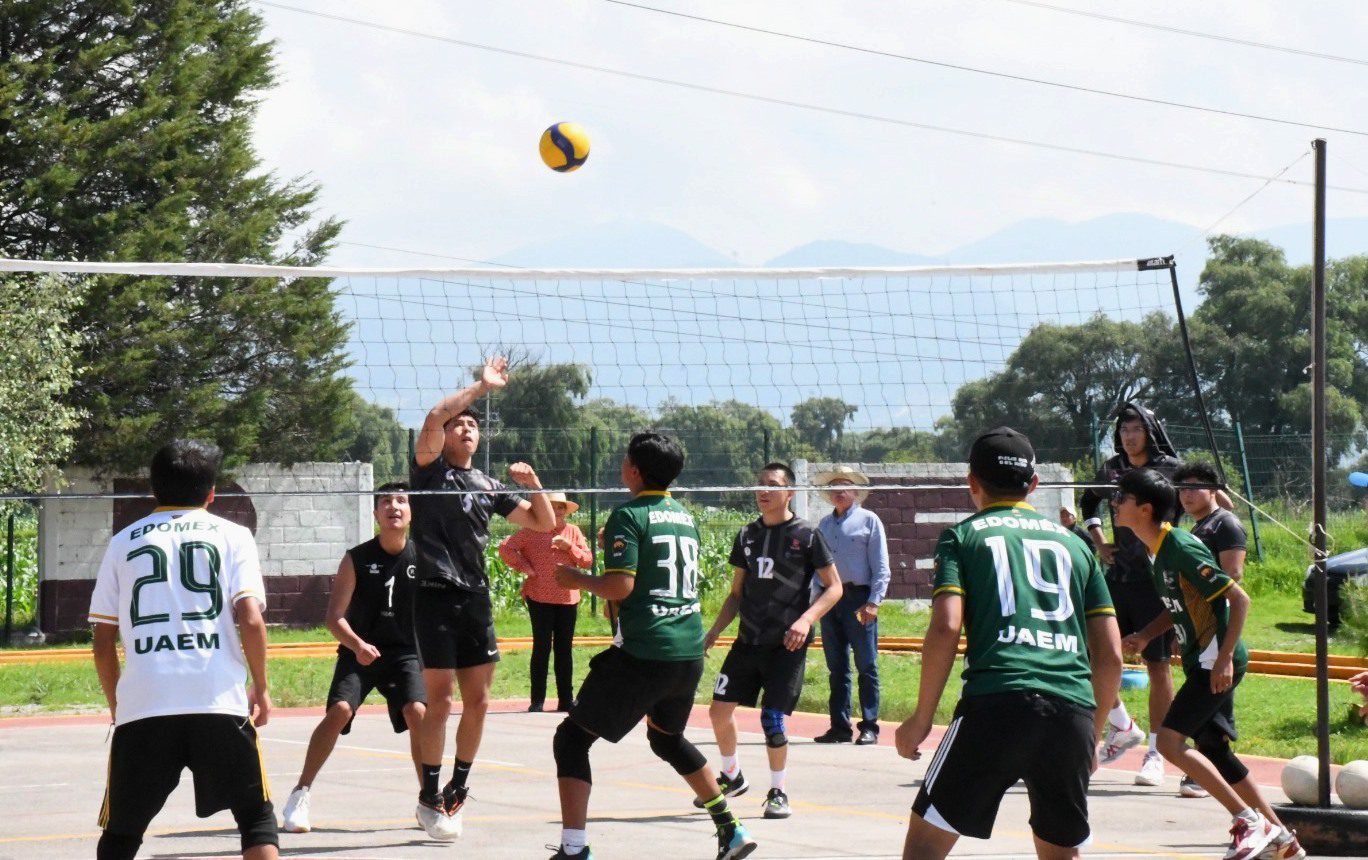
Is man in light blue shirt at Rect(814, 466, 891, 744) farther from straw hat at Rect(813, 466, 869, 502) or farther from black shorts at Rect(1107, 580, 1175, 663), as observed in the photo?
black shorts at Rect(1107, 580, 1175, 663)

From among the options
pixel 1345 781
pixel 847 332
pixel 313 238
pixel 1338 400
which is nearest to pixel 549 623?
pixel 847 332

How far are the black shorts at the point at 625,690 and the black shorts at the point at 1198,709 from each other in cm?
226

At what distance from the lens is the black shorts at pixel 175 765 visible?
17.7ft

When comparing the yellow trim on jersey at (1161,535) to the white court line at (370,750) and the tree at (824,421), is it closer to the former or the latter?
the tree at (824,421)

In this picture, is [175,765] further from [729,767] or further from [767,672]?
[767,672]

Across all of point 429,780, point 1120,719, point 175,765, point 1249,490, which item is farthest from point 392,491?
point 1249,490

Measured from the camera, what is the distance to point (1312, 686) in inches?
559

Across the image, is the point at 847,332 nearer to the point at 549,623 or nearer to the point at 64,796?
the point at 549,623

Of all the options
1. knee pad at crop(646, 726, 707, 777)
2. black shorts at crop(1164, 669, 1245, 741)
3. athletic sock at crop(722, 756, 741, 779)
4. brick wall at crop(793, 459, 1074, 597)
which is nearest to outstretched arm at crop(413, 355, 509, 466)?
knee pad at crop(646, 726, 707, 777)

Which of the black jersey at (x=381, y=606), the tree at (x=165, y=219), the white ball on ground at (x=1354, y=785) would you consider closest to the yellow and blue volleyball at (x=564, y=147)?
the black jersey at (x=381, y=606)

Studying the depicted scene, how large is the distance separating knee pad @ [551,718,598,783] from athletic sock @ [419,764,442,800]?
1.28 m

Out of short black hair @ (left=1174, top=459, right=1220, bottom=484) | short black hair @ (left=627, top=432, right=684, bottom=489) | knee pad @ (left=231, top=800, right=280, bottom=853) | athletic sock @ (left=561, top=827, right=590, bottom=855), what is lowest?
athletic sock @ (left=561, top=827, right=590, bottom=855)

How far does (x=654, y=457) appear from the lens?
7156 millimetres

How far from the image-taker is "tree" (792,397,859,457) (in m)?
11.6
